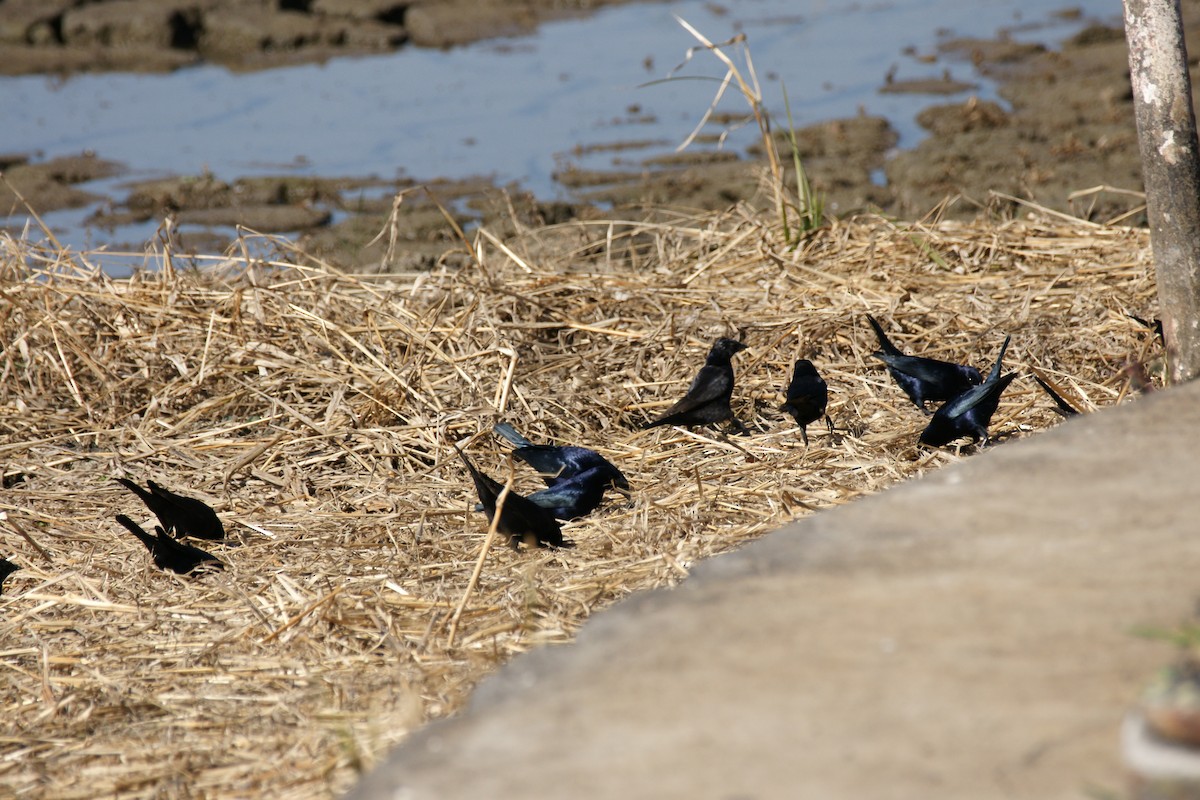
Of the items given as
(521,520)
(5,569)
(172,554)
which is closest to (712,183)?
(521,520)

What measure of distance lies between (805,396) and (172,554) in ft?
5.39

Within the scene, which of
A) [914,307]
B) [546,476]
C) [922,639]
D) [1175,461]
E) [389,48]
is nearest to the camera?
[922,639]

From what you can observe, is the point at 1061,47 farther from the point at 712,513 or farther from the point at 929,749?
the point at 929,749

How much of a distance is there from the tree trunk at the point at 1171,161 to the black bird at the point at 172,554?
7.96 feet

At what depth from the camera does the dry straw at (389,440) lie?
2.46m

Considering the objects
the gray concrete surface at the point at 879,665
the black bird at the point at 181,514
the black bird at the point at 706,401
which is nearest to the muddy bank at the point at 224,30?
the black bird at the point at 706,401

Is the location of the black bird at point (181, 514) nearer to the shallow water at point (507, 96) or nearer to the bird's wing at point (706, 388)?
the bird's wing at point (706, 388)

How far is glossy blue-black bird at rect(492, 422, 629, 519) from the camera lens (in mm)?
3215

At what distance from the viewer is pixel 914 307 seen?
4.30 m

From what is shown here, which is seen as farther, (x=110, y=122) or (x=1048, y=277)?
(x=110, y=122)

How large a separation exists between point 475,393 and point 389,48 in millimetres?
8880

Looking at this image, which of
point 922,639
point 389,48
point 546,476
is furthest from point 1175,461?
point 389,48

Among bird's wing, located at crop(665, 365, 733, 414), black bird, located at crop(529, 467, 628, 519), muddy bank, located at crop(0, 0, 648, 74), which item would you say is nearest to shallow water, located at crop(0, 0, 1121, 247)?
muddy bank, located at crop(0, 0, 648, 74)

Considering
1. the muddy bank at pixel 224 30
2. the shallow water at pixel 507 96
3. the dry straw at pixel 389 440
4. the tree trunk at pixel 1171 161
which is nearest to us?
the dry straw at pixel 389 440
